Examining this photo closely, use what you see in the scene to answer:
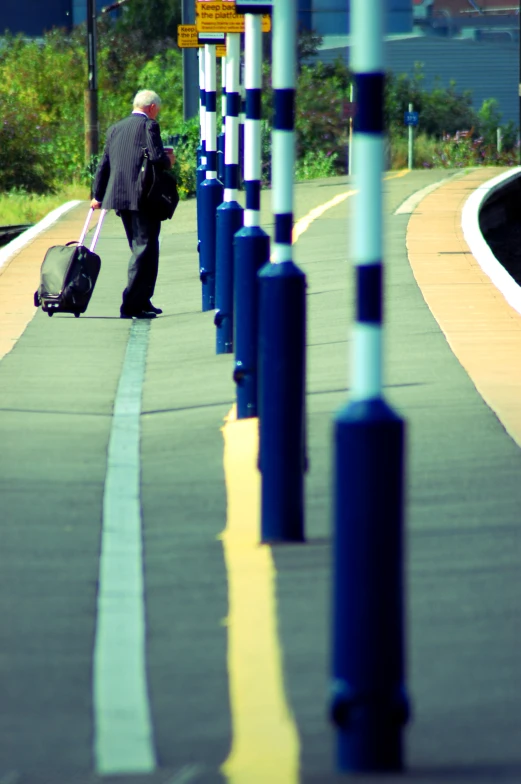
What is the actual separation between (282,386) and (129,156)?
6.77m

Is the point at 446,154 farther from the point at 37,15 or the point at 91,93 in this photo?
the point at 37,15

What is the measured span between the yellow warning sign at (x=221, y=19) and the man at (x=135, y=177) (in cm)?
67

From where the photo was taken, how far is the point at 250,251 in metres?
7.71

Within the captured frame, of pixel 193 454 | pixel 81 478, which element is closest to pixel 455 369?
pixel 193 454

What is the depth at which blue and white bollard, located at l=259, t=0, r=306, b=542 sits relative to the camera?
5.54 meters

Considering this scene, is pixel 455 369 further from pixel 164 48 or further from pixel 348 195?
pixel 164 48

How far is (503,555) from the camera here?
5.34m

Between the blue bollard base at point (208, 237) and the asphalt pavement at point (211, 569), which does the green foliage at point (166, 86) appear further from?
the asphalt pavement at point (211, 569)

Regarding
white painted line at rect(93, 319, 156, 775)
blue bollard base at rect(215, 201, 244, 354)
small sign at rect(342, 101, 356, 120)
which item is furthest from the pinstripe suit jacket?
small sign at rect(342, 101, 356, 120)

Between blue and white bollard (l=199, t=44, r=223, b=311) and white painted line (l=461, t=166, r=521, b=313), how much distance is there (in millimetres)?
2350

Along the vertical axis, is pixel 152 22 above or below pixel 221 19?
below

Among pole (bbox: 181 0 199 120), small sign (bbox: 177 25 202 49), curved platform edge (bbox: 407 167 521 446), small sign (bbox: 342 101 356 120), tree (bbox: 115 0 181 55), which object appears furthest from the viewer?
tree (bbox: 115 0 181 55)

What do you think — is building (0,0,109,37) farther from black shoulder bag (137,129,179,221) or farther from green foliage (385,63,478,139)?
black shoulder bag (137,129,179,221)

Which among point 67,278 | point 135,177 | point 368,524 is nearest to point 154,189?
point 135,177
